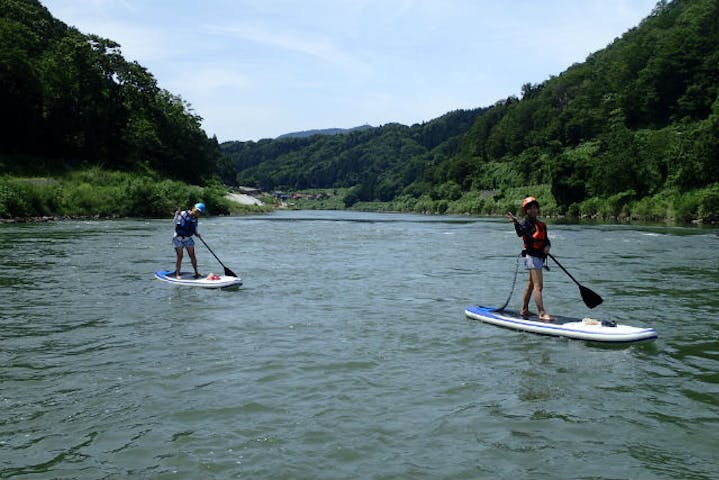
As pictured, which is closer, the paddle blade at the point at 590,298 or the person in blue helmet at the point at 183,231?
the paddle blade at the point at 590,298

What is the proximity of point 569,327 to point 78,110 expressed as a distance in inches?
3391

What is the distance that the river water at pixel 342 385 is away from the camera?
5.85 metres

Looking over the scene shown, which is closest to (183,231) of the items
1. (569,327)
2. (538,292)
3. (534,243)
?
(534,243)

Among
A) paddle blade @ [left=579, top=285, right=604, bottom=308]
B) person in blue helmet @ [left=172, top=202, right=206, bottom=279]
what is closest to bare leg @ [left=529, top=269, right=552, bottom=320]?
paddle blade @ [left=579, top=285, right=604, bottom=308]

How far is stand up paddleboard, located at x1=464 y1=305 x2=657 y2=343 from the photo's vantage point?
10.6 metres

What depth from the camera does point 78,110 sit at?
82375 mm

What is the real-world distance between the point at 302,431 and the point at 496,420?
2348 millimetres

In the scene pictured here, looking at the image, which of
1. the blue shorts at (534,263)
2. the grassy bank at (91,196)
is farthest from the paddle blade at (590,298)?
the grassy bank at (91,196)

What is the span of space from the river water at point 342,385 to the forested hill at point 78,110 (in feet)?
199

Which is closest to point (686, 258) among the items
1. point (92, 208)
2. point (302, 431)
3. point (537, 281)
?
point (537, 281)

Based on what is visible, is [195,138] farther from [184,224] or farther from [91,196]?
[184,224]

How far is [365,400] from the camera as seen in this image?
25.0 ft

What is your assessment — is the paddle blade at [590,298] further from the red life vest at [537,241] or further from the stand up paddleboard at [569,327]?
the red life vest at [537,241]

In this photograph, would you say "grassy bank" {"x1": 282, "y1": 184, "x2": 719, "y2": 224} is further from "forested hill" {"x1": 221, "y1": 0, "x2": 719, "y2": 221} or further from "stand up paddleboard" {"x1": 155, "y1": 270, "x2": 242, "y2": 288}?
"stand up paddleboard" {"x1": 155, "y1": 270, "x2": 242, "y2": 288}
